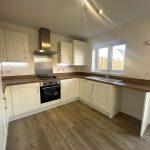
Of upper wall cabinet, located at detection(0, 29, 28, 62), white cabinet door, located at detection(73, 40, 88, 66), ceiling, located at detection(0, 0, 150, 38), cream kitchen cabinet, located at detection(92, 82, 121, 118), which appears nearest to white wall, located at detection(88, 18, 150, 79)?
ceiling, located at detection(0, 0, 150, 38)

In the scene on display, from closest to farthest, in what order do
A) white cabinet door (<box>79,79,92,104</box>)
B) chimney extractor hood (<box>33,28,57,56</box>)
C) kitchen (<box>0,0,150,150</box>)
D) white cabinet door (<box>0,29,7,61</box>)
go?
kitchen (<box>0,0,150,150</box>) < white cabinet door (<box>0,29,7,61</box>) < chimney extractor hood (<box>33,28,57,56</box>) < white cabinet door (<box>79,79,92,104</box>)

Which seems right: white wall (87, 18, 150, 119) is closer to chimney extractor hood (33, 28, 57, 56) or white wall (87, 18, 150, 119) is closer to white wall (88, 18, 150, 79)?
white wall (88, 18, 150, 79)

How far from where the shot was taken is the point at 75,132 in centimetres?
185

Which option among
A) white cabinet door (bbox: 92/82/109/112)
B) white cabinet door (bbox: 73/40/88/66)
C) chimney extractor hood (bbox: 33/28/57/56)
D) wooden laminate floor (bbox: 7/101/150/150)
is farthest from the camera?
white cabinet door (bbox: 73/40/88/66)

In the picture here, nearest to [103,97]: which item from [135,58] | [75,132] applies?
[75,132]

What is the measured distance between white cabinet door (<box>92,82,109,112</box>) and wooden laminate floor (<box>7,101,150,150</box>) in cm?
23

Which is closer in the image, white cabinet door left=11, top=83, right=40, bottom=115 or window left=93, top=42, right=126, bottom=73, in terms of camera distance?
white cabinet door left=11, top=83, right=40, bottom=115

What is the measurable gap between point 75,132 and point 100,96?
1111mm

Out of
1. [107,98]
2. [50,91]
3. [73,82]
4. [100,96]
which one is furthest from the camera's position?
[73,82]

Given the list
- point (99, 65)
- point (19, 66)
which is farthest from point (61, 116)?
point (99, 65)

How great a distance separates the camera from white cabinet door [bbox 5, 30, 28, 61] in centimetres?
221

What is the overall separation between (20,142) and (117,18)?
120 inches

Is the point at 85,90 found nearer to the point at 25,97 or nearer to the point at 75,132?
the point at 75,132

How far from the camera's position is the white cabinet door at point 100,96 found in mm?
2418
